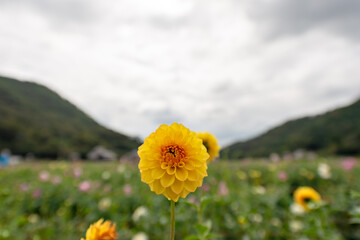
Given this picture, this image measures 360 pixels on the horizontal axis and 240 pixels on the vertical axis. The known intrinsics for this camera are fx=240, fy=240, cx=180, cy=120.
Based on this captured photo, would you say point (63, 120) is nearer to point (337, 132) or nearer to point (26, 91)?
point (26, 91)

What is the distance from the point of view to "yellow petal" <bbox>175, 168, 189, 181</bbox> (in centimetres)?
61

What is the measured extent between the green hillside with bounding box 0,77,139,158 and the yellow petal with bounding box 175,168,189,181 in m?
25.7

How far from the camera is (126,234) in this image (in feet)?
7.23

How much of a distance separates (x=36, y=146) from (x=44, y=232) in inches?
1083

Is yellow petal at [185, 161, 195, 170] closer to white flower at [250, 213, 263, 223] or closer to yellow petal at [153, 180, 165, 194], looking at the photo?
yellow petal at [153, 180, 165, 194]

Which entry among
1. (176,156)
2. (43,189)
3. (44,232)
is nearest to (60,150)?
(43,189)

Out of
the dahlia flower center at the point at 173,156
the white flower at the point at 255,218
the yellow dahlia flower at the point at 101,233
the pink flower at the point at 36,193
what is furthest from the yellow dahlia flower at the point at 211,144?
the pink flower at the point at 36,193

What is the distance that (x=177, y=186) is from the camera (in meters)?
0.62

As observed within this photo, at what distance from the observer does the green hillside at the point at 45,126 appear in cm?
2633

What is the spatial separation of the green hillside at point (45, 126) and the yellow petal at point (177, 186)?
25708 mm

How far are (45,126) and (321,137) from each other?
34772 mm

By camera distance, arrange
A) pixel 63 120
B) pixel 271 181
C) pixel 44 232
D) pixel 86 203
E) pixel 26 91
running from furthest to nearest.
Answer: pixel 26 91, pixel 63 120, pixel 271 181, pixel 86 203, pixel 44 232

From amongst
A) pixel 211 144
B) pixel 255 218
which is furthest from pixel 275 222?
pixel 211 144

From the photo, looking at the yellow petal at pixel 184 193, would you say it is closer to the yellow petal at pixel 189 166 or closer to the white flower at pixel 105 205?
the yellow petal at pixel 189 166
